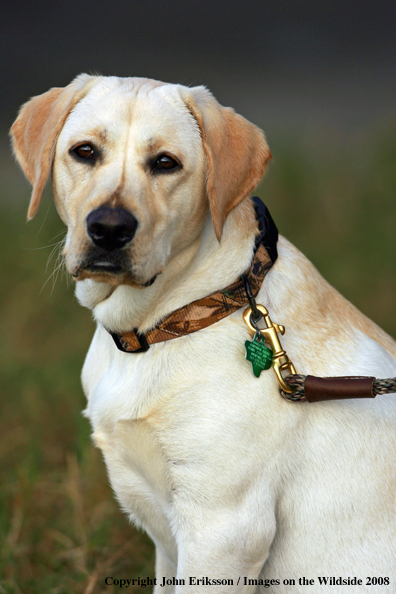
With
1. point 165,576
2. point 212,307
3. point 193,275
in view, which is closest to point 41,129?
point 193,275

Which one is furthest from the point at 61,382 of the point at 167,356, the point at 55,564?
the point at 167,356

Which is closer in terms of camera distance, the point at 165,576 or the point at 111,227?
the point at 111,227

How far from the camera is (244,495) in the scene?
2105 mm

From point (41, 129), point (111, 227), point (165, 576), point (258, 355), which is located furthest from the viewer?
point (165, 576)

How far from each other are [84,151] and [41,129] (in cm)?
26

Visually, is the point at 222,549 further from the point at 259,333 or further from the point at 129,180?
the point at 129,180

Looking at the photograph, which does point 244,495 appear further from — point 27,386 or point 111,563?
point 27,386

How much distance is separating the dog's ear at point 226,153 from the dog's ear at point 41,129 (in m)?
0.43

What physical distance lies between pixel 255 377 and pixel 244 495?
1.28 feet

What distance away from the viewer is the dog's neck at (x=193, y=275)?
229 centimetres

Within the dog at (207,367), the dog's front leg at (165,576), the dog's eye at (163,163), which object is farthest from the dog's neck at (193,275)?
the dog's front leg at (165,576)

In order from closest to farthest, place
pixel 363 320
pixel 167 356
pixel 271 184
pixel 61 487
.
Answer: pixel 167 356 < pixel 363 320 < pixel 61 487 < pixel 271 184

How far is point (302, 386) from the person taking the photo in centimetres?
211

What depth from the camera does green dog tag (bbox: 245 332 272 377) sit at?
7.02 feet
